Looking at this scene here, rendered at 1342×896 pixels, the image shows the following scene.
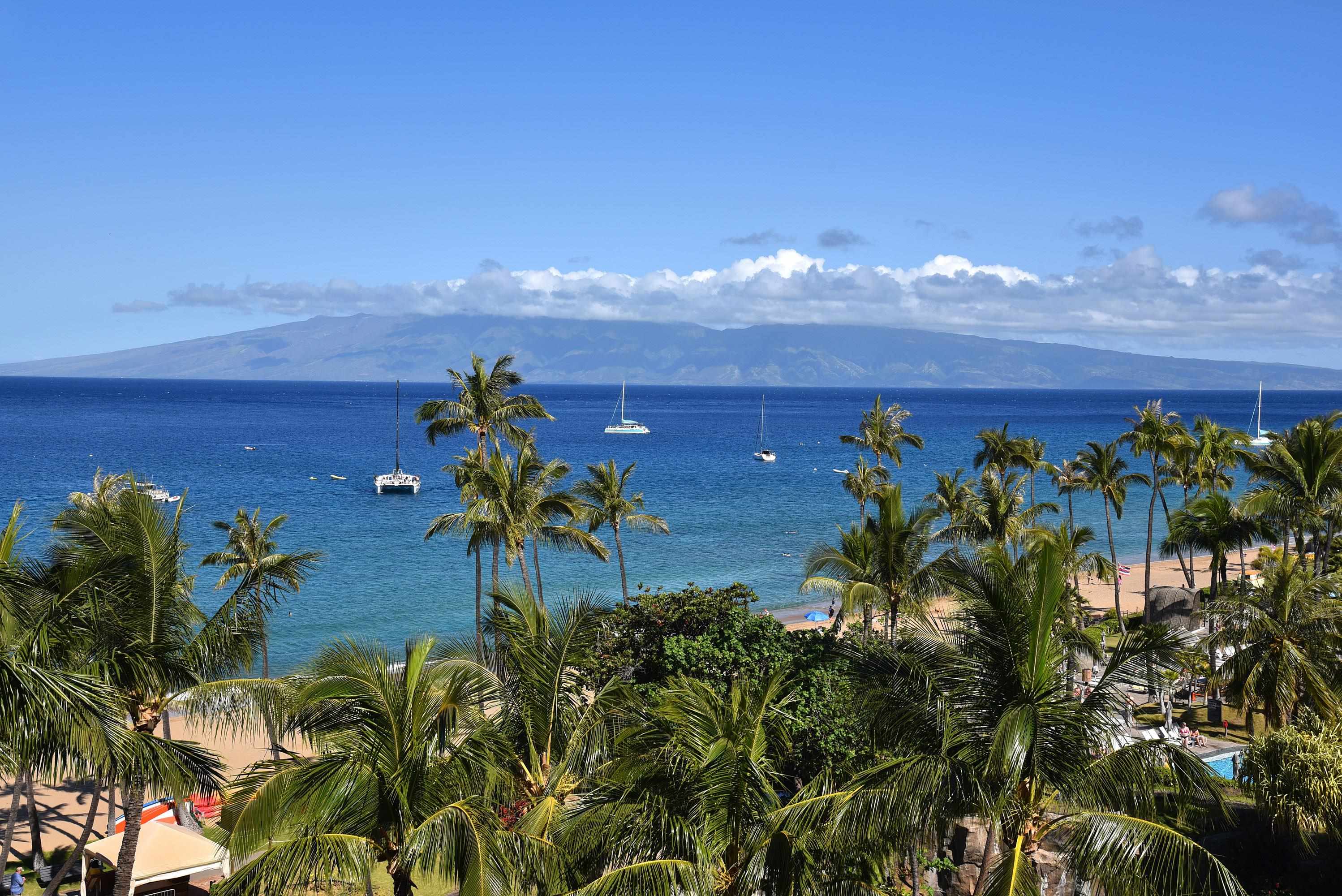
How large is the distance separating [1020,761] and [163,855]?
567 inches

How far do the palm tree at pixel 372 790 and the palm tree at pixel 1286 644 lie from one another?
16957 mm

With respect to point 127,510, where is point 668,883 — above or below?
below

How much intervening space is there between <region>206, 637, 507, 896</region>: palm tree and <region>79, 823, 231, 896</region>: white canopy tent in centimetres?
658

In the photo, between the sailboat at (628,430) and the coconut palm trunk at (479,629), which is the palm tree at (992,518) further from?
the sailboat at (628,430)

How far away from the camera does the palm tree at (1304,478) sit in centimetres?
2877

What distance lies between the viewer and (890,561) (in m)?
26.1

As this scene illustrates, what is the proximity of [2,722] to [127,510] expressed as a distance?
3382 millimetres

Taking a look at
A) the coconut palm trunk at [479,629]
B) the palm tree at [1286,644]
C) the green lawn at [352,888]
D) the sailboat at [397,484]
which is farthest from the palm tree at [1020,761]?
the sailboat at [397,484]

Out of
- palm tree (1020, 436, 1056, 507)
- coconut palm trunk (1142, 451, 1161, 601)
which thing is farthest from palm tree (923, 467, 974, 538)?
coconut palm trunk (1142, 451, 1161, 601)

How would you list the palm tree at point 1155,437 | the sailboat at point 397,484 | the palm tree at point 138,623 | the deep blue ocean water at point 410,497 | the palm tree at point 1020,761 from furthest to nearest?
1. the sailboat at point 397,484
2. the deep blue ocean water at point 410,497
3. the palm tree at point 1155,437
4. the palm tree at point 138,623
5. the palm tree at point 1020,761

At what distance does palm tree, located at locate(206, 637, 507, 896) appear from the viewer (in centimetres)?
1005

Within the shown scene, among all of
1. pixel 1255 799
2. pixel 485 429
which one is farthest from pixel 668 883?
pixel 485 429

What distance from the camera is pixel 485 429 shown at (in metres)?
32.7

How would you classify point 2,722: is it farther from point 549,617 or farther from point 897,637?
point 897,637
